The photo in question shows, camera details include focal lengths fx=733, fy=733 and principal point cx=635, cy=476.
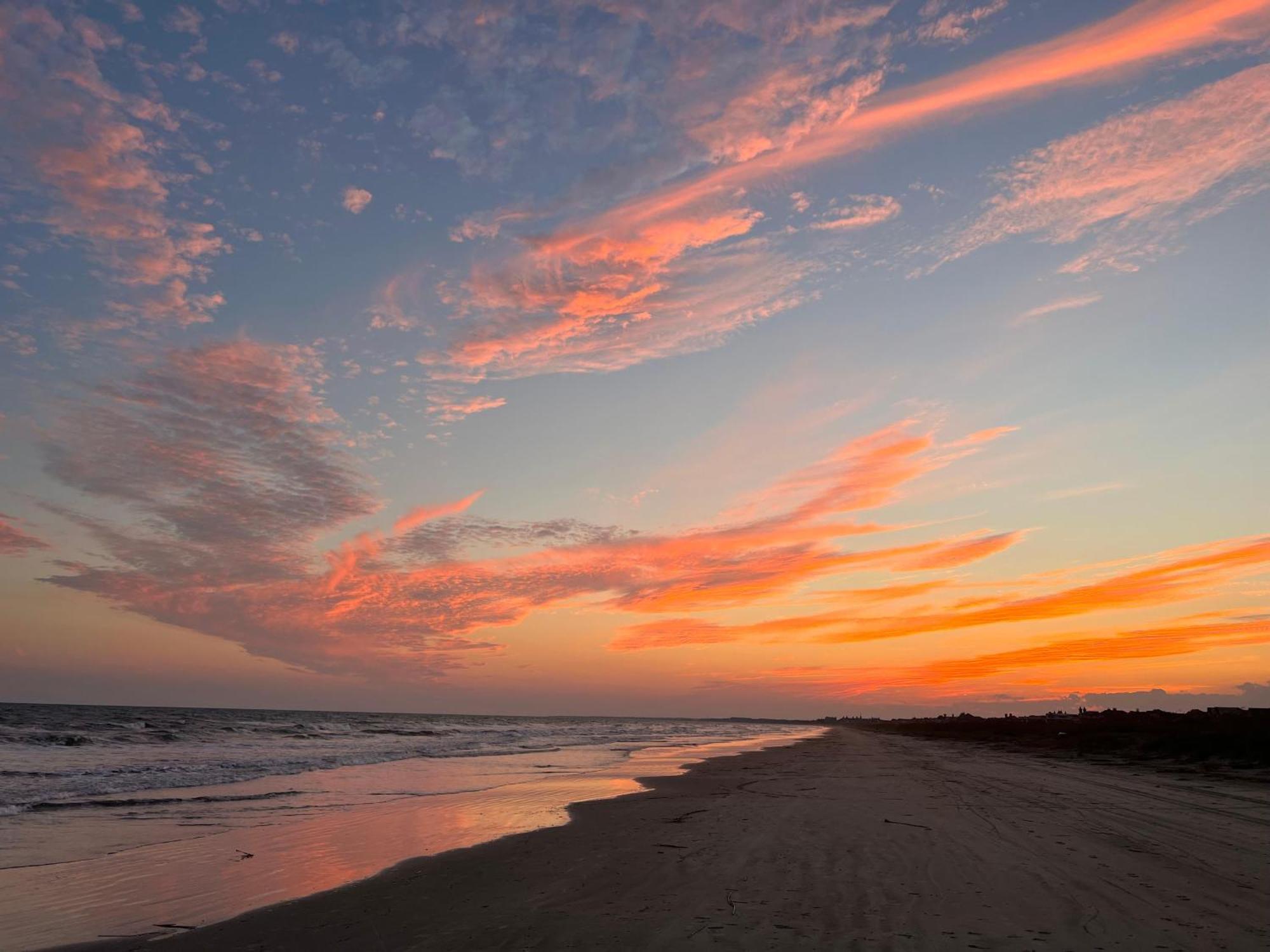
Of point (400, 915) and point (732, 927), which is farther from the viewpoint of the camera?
point (400, 915)

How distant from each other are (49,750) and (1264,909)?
165 feet

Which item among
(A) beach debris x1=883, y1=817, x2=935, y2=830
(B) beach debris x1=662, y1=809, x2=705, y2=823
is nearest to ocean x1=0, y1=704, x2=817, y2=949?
(B) beach debris x1=662, y1=809, x2=705, y2=823

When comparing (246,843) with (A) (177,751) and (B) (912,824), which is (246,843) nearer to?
(B) (912,824)

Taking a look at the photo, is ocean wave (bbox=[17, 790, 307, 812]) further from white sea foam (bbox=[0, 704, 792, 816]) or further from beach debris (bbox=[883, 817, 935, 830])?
beach debris (bbox=[883, 817, 935, 830])

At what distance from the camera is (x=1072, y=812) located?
49.3ft

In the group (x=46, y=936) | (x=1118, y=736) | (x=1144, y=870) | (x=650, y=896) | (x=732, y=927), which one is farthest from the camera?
(x=1118, y=736)

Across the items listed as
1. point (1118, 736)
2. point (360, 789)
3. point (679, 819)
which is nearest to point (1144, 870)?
point (679, 819)

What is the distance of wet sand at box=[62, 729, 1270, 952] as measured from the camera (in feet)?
23.9

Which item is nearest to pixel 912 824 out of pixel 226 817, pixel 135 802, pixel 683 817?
pixel 683 817

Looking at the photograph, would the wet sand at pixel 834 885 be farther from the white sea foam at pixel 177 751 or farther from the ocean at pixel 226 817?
the white sea foam at pixel 177 751

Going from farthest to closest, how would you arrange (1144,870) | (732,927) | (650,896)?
(1144,870) < (650,896) < (732,927)

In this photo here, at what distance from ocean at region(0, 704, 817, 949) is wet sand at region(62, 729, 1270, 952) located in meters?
1.41

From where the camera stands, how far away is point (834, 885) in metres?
9.12

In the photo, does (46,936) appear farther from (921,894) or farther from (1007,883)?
(1007,883)
